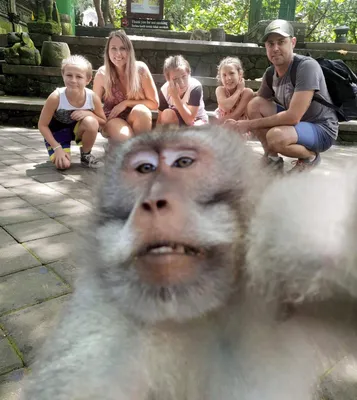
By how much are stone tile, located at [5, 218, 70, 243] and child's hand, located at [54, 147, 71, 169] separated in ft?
Answer: 5.18

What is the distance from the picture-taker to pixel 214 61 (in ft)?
32.7

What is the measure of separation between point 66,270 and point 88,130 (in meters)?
2.68

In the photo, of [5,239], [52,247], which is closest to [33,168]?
[5,239]

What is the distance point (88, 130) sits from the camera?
15.0ft

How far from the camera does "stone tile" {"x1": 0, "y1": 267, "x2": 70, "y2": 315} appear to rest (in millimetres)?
1901

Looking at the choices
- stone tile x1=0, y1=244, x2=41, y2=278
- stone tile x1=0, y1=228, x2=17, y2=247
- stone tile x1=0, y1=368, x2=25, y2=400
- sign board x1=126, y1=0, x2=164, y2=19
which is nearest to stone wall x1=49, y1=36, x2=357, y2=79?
sign board x1=126, y1=0, x2=164, y2=19

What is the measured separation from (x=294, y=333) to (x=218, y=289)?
0.25 m

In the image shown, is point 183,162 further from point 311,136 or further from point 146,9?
point 146,9

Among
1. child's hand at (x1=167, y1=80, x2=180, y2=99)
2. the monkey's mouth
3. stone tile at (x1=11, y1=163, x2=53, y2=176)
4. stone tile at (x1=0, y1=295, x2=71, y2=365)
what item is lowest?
stone tile at (x1=11, y1=163, x2=53, y2=176)

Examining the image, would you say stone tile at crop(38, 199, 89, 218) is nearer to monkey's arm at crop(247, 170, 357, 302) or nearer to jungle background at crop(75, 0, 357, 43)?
monkey's arm at crop(247, 170, 357, 302)

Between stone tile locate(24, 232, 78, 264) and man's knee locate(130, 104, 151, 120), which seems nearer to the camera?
stone tile locate(24, 232, 78, 264)

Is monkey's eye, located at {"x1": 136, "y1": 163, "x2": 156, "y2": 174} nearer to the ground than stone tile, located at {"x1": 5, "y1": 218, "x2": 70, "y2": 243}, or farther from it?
farther from it

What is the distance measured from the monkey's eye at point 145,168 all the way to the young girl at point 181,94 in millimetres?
2961

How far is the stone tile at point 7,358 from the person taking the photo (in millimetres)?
1460
